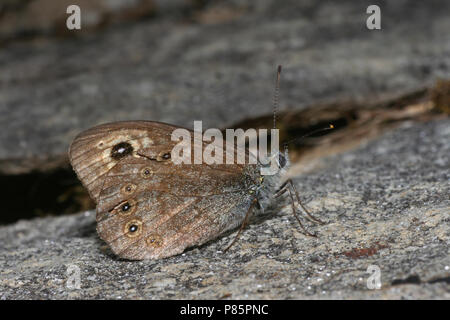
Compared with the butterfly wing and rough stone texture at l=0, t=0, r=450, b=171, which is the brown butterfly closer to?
the butterfly wing

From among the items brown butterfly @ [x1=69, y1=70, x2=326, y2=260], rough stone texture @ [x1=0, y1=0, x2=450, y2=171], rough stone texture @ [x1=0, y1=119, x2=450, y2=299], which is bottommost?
rough stone texture @ [x1=0, y1=119, x2=450, y2=299]

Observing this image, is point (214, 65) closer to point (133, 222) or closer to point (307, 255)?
point (133, 222)

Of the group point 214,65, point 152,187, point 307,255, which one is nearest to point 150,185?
point 152,187

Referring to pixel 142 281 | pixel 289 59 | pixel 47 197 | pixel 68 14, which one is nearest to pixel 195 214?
pixel 142 281

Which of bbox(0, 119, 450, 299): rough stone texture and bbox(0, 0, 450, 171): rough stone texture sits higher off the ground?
bbox(0, 0, 450, 171): rough stone texture

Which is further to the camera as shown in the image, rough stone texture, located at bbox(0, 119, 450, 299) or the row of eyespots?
the row of eyespots

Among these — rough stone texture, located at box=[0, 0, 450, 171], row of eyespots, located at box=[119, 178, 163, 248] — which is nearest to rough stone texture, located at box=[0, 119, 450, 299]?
row of eyespots, located at box=[119, 178, 163, 248]
